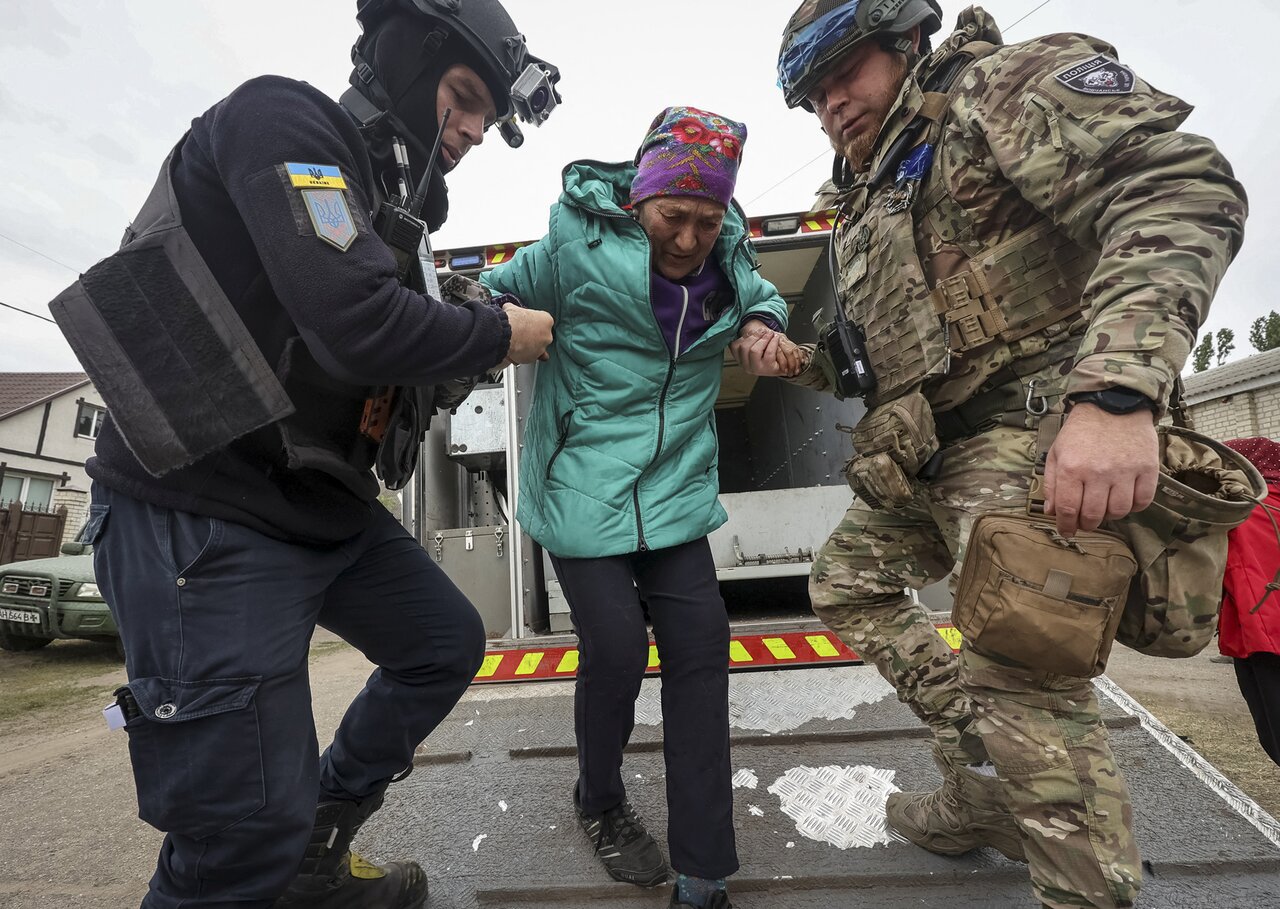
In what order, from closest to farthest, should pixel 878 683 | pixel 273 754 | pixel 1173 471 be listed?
pixel 273 754 → pixel 1173 471 → pixel 878 683

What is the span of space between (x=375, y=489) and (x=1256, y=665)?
2446 mm

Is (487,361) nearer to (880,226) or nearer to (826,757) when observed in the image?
(880,226)

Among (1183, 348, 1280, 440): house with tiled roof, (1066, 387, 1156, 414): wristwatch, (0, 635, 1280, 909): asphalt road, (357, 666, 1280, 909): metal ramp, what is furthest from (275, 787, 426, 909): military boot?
(1183, 348, 1280, 440): house with tiled roof

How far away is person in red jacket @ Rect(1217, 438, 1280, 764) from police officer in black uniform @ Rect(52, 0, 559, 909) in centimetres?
207

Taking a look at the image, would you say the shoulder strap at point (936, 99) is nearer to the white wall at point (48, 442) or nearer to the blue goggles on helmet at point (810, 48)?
the blue goggles on helmet at point (810, 48)

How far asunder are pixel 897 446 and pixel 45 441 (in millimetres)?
24918

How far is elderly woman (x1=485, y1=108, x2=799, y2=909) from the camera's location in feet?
5.17

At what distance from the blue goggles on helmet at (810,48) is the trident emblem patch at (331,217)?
125 centimetres

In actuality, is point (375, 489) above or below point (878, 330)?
below

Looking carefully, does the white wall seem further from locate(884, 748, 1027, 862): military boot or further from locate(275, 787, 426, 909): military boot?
locate(884, 748, 1027, 862): military boot

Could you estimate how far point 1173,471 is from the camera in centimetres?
121

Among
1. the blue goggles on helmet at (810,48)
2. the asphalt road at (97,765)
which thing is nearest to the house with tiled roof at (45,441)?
the asphalt road at (97,765)

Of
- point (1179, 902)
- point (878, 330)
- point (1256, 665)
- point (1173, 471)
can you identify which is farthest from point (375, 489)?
point (1256, 665)

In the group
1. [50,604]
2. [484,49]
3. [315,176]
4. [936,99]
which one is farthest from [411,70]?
[50,604]
